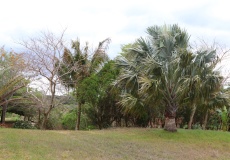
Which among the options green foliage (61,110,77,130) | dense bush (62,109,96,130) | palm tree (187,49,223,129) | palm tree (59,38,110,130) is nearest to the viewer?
palm tree (187,49,223,129)

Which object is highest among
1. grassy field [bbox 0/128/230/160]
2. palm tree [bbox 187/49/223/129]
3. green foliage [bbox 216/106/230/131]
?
palm tree [bbox 187/49/223/129]

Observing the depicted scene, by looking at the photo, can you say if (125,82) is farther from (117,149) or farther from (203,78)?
(117,149)

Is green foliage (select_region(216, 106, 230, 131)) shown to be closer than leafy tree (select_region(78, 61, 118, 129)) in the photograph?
No

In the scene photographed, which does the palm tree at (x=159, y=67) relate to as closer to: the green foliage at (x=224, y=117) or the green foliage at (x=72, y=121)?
the green foliage at (x=72, y=121)

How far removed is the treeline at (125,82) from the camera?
10.6m

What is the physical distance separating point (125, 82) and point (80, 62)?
187 inches

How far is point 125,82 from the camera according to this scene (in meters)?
11.9

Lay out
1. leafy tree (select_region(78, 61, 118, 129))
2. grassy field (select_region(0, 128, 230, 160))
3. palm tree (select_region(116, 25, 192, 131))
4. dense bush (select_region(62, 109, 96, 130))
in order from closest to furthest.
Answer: grassy field (select_region(0, 128, 230, 160)) < palm tree (select_region(116, 25, 192, 131)) < leafy tree (select_region(78, 61, 118, 129)) < dense bush (select_region(62, 109, 96, 130))

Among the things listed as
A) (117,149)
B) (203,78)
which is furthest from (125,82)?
(117,149)

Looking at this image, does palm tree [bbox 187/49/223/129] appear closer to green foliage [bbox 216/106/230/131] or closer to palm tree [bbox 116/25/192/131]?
palm tree [bbox 116/25/192/131]

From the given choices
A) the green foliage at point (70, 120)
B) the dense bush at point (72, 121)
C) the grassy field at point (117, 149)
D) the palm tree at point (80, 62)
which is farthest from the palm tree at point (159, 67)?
the green foliage at point (70, 120)

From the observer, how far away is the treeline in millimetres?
10609

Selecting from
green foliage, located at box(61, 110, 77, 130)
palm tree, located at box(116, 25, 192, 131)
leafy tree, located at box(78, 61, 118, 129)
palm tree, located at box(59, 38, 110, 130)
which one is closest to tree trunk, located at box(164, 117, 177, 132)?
palm tree, located at box(116, 25, 192, 131)

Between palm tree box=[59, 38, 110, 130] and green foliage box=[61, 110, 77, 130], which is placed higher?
palm tree box=[59, 38, 110, 130]
